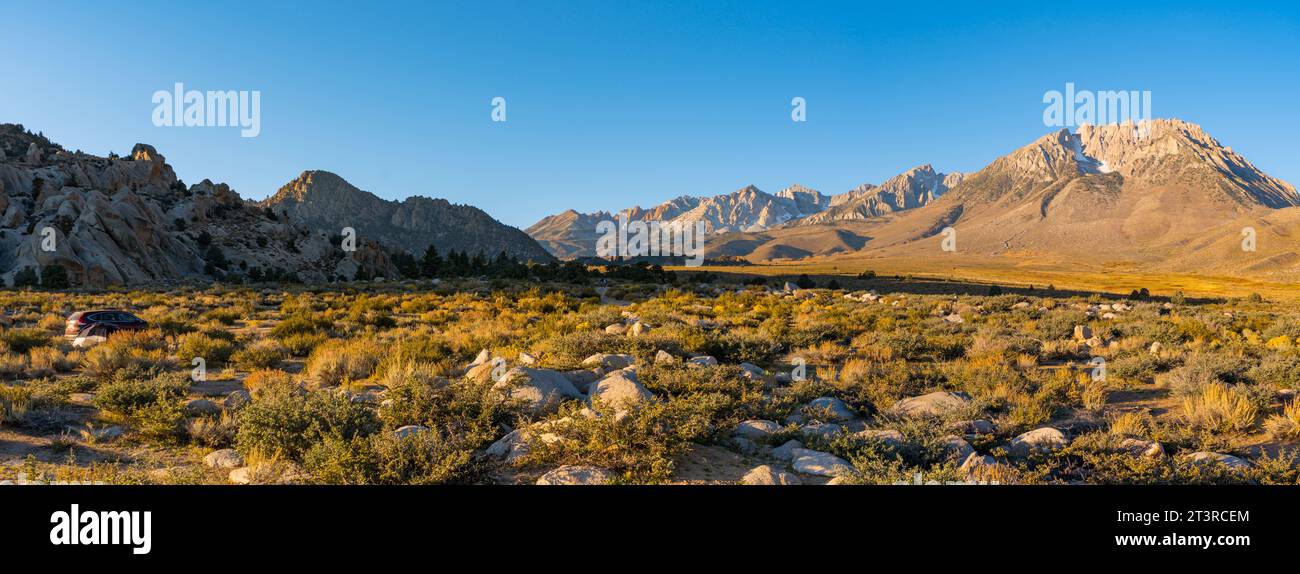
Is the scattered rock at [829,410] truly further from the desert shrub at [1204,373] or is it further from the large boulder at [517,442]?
the desert shrub at [1204,373]

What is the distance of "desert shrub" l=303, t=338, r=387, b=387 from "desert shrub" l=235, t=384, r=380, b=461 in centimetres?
334

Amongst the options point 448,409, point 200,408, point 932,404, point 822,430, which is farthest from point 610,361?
point 200,408

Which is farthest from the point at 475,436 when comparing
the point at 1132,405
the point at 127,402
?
the point at 1132,405

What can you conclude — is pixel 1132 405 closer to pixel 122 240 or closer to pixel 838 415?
pixel 838 415

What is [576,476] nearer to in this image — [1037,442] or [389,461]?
[389,461]

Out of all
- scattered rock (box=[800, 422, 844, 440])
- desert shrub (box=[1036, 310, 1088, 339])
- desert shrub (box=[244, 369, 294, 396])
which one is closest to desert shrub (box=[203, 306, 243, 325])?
desert shrub (box=[244, 369, 294, 396])

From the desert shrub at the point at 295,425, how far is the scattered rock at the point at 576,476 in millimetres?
1917

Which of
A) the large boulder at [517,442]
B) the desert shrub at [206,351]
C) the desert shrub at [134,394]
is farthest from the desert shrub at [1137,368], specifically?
the desert shrub at [206,351]

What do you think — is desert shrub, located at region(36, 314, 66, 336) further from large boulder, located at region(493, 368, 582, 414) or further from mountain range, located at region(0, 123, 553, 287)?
mountain range, located at region(0, 123, 553, 287)

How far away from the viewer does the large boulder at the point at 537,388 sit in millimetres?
6809

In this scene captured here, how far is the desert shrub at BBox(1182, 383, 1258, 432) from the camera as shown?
665 cm

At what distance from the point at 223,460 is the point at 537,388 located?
318cm
